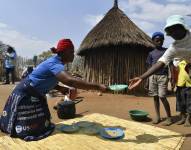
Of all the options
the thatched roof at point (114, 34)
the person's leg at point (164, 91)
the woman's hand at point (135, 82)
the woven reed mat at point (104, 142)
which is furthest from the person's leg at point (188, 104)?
the thatched roof at point (114, 34)

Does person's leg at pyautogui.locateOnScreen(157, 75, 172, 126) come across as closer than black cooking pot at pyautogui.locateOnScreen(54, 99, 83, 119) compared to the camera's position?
Yes

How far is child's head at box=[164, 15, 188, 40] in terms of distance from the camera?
4.21 meters

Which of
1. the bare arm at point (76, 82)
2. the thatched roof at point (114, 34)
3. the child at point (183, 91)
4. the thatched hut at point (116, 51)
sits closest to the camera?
the bare arm at point (76, 82)

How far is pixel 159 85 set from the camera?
620cm

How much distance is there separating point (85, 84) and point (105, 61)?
7967 millimetres

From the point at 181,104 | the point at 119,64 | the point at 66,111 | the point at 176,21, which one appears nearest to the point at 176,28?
the point at 176,21

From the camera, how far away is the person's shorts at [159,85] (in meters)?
6.13

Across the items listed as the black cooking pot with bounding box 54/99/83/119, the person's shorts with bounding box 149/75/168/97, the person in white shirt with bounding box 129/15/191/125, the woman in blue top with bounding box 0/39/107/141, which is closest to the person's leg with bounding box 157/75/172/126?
the person's shorts with bounding box 149/75/168/97

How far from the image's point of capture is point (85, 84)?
13.4 feet

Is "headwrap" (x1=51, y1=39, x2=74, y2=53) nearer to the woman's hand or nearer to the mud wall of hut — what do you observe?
the woman's hand

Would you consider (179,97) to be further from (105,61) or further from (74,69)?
(74,69)

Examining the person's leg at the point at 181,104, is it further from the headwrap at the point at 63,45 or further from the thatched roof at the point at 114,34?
the thatched roof at the point at 114,34

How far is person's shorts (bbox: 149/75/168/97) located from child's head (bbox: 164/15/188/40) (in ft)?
6.12

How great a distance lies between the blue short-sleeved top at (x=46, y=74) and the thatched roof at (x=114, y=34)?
23.4 ft
